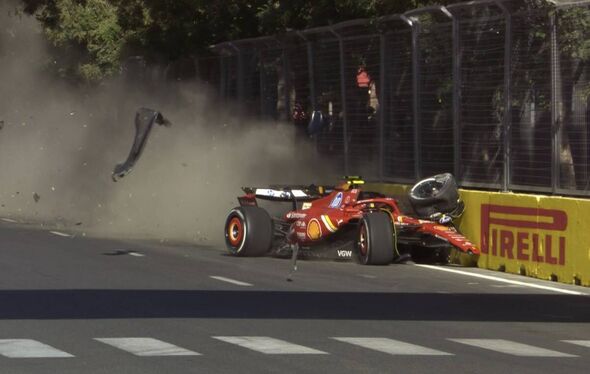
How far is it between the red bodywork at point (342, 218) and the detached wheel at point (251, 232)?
→ 319 mm

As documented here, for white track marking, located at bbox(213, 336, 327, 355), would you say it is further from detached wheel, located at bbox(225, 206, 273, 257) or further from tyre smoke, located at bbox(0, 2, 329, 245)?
tyre smoke, located at bbox(0, 2, 329, 245)

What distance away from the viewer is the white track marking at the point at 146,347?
10070mm

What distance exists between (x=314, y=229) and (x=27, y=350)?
834 cm

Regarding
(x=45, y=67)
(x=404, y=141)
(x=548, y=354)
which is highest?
(x=45, y=67)

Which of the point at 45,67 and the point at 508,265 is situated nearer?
the point at 508,265

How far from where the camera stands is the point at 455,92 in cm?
1919

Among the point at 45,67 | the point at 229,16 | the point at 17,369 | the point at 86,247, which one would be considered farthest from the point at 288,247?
the point at 45,67

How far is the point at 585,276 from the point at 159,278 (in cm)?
468

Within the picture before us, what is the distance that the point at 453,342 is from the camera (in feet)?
36.4

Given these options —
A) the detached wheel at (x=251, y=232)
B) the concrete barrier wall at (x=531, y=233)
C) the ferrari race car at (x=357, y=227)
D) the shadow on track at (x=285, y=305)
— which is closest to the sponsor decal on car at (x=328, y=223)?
the ferrari race car at (x=357, y=227)

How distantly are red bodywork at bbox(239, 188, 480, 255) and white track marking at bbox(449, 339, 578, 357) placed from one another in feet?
20.9

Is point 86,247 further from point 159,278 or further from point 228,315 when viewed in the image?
point 228,315

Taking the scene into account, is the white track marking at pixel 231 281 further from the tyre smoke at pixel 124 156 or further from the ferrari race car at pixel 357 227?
the tyre smoke at pixel 124 156

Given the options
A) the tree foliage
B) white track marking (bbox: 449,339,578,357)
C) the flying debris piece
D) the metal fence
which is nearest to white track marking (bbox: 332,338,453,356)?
white track marking (bbox: 449,339,578,357)
